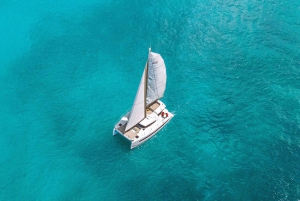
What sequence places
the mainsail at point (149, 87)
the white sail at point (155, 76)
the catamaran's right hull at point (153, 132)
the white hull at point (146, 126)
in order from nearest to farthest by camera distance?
1. the white sail at point (155, 76)
2. the mainsail at point (149, 87)
3. the catamaran's right hull at point (153, 132)
4. the white hull at point (146, 126)

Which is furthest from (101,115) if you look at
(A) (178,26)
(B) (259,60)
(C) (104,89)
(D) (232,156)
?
(B) (259,60)

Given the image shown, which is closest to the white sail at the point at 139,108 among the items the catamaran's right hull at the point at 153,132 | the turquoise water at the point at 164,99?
the catamaran's right hull at the point at 153,132

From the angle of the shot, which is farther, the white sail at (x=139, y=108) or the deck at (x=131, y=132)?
the deck at (x=131, y=132)

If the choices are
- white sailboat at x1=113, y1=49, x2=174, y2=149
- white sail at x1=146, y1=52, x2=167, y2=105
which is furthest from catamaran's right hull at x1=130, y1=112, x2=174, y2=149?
white sail at x1=146, y1=52, x2=167, y2=105

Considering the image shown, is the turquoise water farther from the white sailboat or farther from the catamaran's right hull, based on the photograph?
the white sailboat

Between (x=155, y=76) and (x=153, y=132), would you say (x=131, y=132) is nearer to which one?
(x=153, y=132)

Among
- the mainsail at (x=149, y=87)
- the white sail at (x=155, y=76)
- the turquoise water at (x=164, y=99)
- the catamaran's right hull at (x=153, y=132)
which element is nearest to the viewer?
the white sail at (x=155, y=76)

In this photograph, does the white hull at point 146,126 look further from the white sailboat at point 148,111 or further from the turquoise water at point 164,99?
the turquoise water at point 164,99
